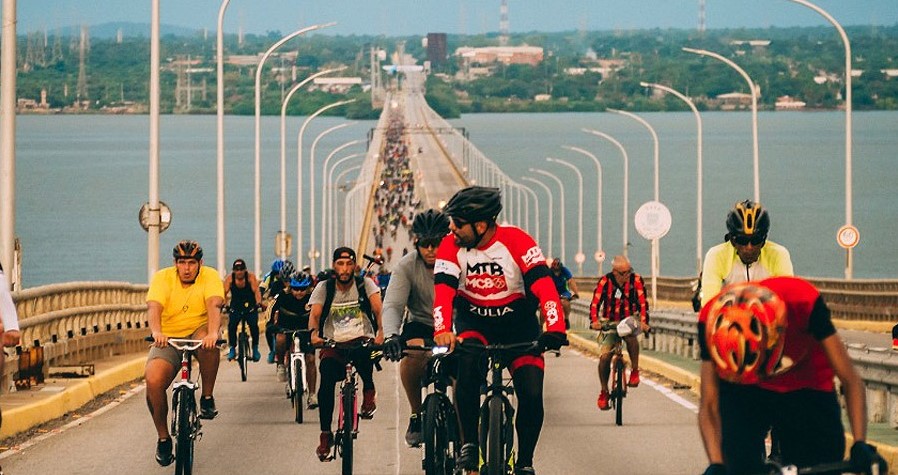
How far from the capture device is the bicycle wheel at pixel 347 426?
1298 centimetres

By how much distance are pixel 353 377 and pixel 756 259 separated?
12.7 feet

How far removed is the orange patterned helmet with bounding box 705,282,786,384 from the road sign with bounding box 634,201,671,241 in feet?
84.8

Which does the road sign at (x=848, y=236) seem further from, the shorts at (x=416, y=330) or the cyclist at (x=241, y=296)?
the shorts at (x=416, y=330)

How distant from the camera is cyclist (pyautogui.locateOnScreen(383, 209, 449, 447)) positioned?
12.6 m

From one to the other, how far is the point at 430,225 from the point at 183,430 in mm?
2147

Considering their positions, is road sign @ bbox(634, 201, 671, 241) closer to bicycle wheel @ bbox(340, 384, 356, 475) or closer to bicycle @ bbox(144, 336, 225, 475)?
bicycle wheel @ bbox(340, 384, 356, 475)

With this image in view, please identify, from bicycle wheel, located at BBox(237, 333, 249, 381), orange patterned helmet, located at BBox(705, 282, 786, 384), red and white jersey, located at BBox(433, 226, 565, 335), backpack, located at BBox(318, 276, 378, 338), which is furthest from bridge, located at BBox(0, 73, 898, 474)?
orange patterned helmet, located at BBox(705, 282, 786, 384)

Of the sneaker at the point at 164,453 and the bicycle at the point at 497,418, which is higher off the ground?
the bicycle at the point at 497,418

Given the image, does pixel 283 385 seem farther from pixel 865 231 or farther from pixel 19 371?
pixel 865 231

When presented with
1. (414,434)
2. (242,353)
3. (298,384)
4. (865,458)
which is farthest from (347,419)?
(242,353)

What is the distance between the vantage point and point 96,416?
1847 cm

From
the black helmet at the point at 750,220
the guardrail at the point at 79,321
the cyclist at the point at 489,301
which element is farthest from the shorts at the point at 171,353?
the guardrail at the point at 79,321

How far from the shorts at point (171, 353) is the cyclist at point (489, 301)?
9.51ft

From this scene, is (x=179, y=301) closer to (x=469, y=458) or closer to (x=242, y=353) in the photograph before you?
(x=469, y=458)
